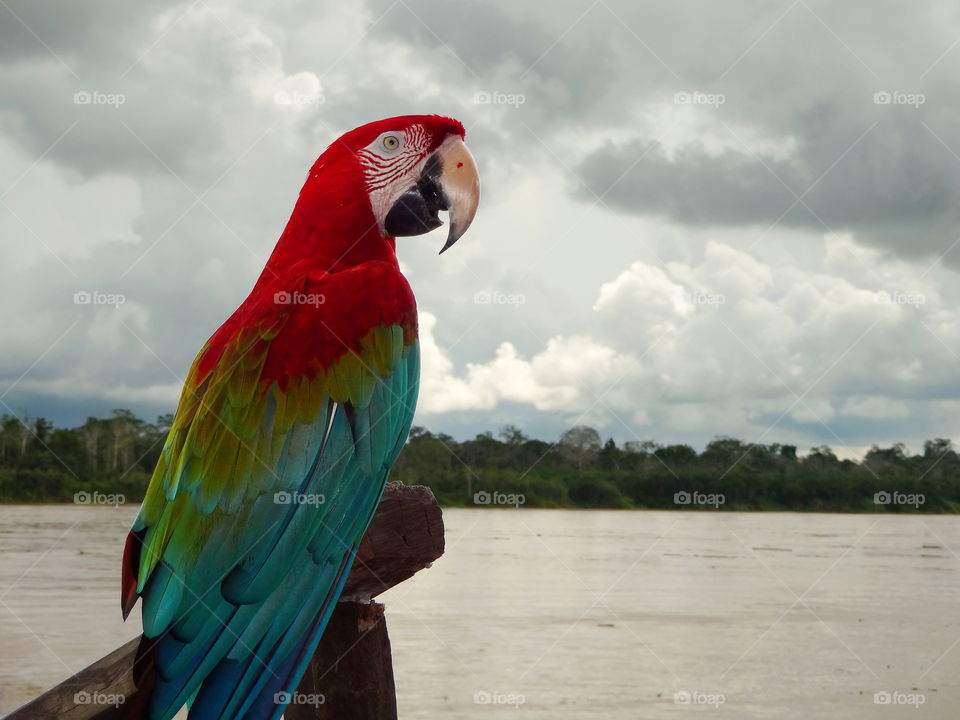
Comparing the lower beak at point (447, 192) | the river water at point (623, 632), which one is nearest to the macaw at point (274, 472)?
the lower beak at point (447, 192)

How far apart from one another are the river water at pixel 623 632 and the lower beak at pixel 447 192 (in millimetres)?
4679

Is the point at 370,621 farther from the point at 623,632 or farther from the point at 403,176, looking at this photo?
the point at 623,632

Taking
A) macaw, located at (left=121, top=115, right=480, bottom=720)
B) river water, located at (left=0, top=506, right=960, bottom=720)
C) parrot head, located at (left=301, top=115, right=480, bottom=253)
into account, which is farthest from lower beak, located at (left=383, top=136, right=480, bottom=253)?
river water, located at (left=0, top=506, right=960, bottom=720)

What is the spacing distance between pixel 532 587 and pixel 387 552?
2148 centimetres

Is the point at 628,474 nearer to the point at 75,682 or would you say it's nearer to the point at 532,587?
the point at 532,587

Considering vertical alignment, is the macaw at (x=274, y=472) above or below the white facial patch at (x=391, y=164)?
below

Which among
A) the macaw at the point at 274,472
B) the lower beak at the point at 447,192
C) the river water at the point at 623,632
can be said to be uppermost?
the lower beak at the point at 447,192

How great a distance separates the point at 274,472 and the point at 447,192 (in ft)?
5.36

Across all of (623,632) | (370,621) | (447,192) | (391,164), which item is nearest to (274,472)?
(370,621)

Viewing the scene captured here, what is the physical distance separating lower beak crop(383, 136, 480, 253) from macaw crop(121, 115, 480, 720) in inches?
13.3

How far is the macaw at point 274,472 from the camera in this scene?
2.26 m

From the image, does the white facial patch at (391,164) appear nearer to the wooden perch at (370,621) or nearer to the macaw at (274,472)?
the macaw at (274,472)

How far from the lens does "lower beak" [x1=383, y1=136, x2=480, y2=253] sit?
3.46 meters

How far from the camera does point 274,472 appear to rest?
2479mm
